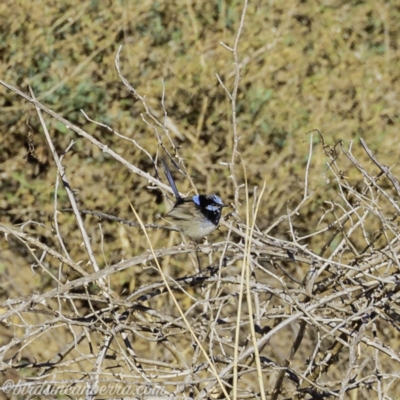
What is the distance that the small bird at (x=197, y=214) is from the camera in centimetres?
472

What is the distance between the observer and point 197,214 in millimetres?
4867

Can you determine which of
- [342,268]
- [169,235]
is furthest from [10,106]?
[342,268]

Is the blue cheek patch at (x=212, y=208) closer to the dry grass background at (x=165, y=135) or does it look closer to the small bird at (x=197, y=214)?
the small bird at (x=197, y=214)

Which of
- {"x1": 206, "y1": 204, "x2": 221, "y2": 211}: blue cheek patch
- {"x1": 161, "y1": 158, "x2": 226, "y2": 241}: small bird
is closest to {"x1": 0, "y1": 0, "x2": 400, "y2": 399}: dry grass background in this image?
{"x1": 161, "y1": 158, "x2": 226, "y2": 241}: small bird

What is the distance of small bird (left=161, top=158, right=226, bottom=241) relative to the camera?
472 cm

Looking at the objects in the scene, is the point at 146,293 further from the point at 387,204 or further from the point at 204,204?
the point at 387,204

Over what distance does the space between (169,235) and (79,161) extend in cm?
97

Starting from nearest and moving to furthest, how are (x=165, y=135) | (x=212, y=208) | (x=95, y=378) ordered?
1. (x=95, y=378)
2. (x=212, y=208)
3. (x=165, y=135)

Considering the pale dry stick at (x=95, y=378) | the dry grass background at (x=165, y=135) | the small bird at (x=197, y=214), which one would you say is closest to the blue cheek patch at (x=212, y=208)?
the small bird at (x=197, y=214)

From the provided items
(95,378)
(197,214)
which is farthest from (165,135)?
(95,378)

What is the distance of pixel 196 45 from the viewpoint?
773 centimetres

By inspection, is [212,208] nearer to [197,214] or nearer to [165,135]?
[197,214]

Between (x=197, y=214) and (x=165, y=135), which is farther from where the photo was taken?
(x=165, y=135)

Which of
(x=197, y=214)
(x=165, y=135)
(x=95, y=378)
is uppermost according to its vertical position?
(x=95, y=378)
